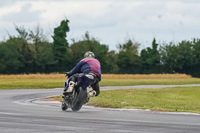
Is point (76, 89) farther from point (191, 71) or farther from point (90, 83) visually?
point (191, 71)

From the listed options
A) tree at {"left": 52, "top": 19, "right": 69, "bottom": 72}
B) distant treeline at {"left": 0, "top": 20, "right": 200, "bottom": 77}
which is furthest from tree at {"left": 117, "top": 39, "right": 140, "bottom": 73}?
tree at {"left": 52, "top": 19, "right": 69, "bottom": 72}

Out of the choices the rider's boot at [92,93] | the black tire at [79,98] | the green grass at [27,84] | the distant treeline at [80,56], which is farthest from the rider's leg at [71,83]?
the distant treeline at [80,56]

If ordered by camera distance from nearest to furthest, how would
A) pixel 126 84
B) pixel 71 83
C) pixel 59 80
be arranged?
pixel 71 83
pixel 126 84
pixel 59 80

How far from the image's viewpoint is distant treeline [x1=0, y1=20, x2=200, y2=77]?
7169cm

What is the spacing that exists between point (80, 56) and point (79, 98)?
58533mm

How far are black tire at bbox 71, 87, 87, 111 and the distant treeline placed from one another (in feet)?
175

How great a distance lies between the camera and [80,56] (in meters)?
75.8

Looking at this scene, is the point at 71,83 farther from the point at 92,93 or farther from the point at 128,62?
the point at 128,62

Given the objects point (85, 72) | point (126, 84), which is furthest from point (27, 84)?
point (85, 72)

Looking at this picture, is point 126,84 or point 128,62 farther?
point 128,62

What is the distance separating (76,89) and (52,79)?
3754cm

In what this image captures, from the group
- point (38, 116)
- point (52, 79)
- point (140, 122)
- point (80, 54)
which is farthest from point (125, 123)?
point (80, 54)

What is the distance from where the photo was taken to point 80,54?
75.9 meters

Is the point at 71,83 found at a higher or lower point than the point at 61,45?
lower
